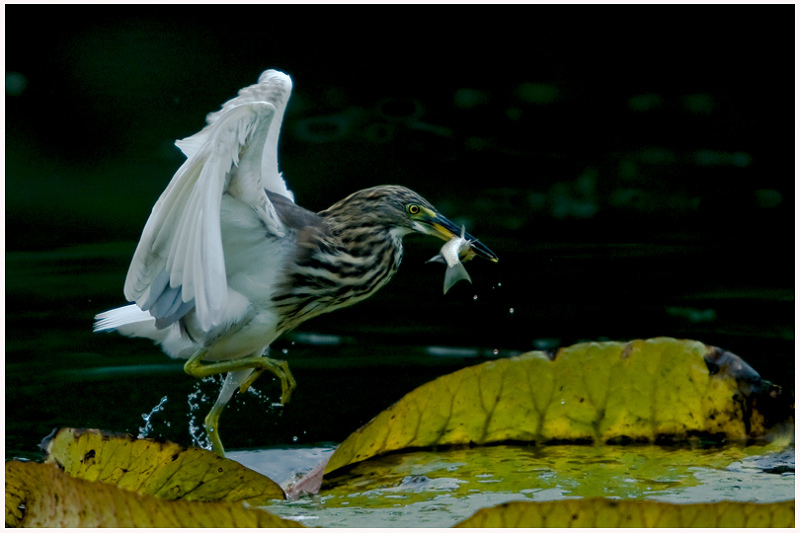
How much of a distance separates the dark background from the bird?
94 cm

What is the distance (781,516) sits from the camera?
2213mm

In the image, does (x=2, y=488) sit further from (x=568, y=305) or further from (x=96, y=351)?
(x=568, y=305)

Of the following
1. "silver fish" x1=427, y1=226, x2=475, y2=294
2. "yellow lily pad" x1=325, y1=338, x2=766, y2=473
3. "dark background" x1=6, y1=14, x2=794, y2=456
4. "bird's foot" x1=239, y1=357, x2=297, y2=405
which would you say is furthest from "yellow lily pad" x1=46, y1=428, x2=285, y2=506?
"dark background" x1=6, y1=14, x2=794, y2=456

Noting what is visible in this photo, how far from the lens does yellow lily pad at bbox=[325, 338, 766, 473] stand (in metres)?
3.13

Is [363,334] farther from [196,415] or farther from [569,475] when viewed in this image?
[569,475]

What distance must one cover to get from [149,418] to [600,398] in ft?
5.29

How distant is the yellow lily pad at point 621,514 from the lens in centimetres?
215

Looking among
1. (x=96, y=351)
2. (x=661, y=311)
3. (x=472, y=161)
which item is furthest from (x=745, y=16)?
(x=96, y=351)

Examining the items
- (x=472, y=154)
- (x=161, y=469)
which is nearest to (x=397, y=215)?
(x=161, y=469)

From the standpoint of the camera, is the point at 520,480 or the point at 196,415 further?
the point at 196,415

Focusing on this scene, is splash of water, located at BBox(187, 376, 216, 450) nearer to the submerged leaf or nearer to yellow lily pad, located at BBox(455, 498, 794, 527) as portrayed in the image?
the submerged leaf

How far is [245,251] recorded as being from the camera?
343cm

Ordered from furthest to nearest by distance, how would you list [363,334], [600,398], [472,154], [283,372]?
[472,154], [363,334], [283,372], [600,398]

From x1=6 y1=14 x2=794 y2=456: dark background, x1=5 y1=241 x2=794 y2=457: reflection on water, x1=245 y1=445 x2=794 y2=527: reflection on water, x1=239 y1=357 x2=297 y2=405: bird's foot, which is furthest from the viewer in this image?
x1=6 y1=14 x2=794 y2=456: dark background
